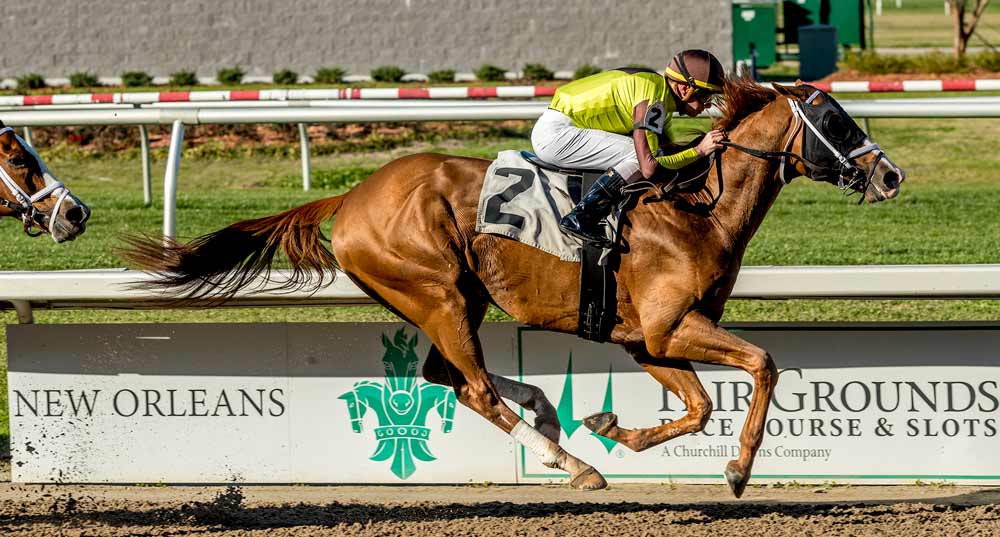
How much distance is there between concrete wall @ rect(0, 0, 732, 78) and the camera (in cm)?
2047

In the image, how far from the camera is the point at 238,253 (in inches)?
203

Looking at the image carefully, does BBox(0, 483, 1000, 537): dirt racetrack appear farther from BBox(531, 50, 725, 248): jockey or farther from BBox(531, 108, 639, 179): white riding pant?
BBox(531, 108, 639, 179): white riding pant

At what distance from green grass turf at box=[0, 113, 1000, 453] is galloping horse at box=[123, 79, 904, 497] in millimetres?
1088

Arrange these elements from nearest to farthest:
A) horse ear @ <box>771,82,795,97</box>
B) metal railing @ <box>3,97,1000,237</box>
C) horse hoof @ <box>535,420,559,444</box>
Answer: horse ear @ <box>771,82,795,97</box> → horse hoof @ <box>535,420,559,444</box> → metal railing @ <box>3,97,1000,237</box>

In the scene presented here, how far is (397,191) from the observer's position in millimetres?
4887

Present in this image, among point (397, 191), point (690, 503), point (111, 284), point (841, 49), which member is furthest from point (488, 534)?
point (841, 49)

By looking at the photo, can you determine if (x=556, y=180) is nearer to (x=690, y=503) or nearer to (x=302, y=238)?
(x=302, y=238)

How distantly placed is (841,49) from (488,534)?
20803mm

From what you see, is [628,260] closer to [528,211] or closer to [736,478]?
[528,211]

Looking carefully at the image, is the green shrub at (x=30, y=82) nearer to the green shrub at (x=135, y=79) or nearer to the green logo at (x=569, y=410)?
the green shrub at (x=135, y=79)

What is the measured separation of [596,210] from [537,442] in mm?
852

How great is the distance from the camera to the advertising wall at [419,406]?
17.9 ft

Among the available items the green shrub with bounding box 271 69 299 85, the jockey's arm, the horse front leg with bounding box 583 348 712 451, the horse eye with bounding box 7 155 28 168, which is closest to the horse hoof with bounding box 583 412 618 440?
the horse front leg with bounding box 583 348 712 451

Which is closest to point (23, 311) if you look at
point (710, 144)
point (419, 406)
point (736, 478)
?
point (419, 406)
